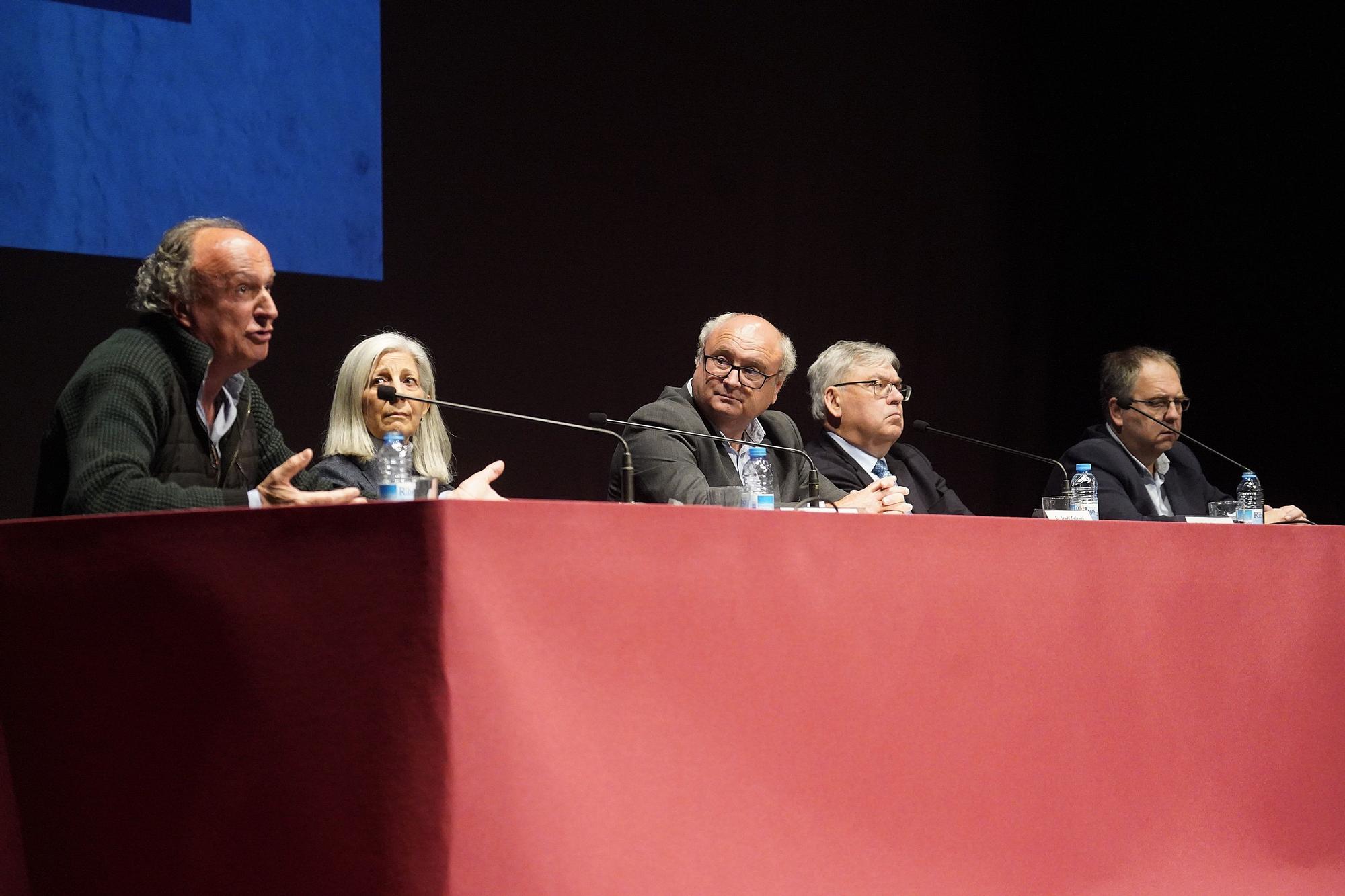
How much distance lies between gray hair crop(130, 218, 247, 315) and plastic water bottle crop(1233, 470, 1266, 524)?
2337 millimetres

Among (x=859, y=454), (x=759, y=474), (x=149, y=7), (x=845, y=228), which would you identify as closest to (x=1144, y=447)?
(x=859, y=454)

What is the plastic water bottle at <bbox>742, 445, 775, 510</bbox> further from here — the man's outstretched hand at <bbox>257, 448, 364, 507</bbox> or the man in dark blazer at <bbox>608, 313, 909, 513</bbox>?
the man's outstretched hand at <bbox>257, 448, 364, 507</bbox>

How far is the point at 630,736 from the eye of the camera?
5.21ft

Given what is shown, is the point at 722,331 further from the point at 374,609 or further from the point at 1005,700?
the point at 374,609

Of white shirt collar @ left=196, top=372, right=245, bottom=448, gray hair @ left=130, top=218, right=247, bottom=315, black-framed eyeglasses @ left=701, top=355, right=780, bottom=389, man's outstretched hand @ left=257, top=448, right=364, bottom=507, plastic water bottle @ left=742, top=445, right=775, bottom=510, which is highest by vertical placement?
gray hair @ left=130, top=218, right=247, bottom=315

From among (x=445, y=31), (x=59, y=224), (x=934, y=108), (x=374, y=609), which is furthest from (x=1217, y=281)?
(x=374, y=609)

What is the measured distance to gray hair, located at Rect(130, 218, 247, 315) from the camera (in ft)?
7.83

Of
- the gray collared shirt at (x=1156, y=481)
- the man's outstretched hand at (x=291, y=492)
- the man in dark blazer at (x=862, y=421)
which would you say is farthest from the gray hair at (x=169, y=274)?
the gray collared shirt at (x=1156, y=481)

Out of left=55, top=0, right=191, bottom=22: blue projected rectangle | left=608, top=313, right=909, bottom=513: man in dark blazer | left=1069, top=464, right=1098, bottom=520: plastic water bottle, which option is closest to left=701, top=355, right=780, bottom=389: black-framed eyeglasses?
left=608, top=313, right=909, bottom=513: man in dark blazer

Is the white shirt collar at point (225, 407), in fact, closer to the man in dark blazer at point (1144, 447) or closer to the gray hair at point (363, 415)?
the gray hair at point (363, 415)

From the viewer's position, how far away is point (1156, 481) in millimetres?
4023

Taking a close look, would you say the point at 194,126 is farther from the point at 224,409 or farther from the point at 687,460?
the point at 687,460

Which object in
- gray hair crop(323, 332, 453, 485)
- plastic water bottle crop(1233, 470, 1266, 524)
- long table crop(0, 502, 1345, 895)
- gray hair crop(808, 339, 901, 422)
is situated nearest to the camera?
long table crop(0, 502, 1345, 895)

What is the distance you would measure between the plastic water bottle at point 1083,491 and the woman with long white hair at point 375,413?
1.34 metres
